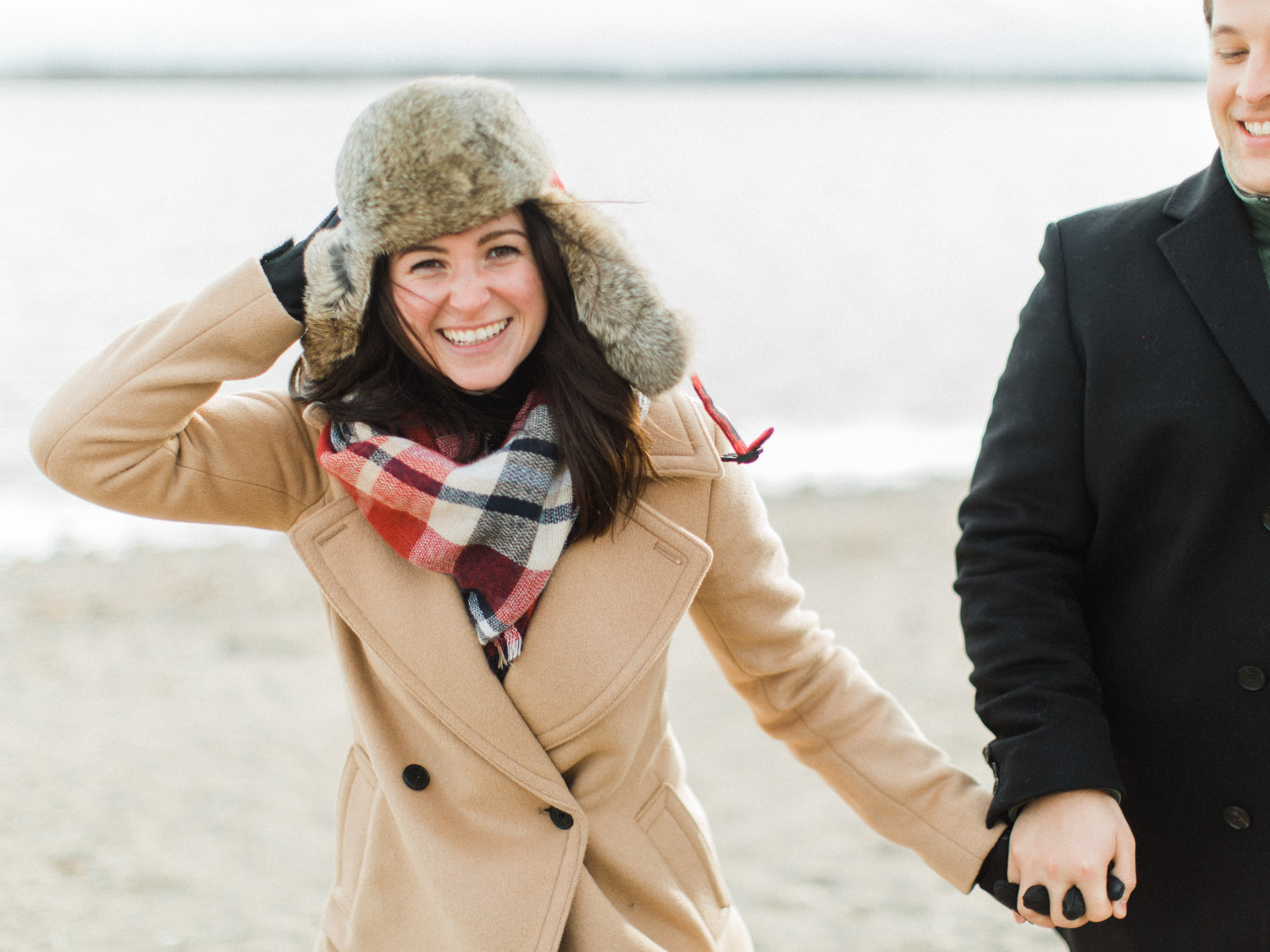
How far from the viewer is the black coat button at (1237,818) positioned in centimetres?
171

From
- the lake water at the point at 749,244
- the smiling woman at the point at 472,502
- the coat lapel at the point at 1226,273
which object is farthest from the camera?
the lake water at the point at 749,244

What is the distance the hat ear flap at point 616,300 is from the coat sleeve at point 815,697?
256 mm

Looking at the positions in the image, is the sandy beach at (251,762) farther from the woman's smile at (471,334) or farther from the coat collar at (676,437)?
the woman's smile at (471,334)

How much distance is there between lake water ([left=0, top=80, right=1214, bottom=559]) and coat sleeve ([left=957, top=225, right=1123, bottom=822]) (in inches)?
21.6

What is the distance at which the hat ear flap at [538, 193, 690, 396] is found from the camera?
1.83 metres

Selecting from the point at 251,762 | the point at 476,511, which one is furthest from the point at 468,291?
the point at 251,762

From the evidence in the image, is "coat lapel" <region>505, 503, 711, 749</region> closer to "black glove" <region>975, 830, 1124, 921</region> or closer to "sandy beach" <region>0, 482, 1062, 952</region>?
"black glove" <region>975, 830, 1124, 921</region>

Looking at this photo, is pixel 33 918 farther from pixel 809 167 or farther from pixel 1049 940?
pixel 809 167

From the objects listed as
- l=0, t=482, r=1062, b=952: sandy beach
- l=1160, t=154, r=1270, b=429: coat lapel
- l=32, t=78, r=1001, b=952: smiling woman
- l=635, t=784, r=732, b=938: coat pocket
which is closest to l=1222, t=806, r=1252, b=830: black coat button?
l=32, t=78, r=1001, b=952: smiling woman

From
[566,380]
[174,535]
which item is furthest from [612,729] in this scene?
[174,535]

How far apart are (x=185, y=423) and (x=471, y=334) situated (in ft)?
1.58

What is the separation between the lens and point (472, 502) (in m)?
1.81

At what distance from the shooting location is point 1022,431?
1.79 metres

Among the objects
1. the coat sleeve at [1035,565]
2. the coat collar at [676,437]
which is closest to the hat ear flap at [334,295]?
the coat collar at [676,437]
